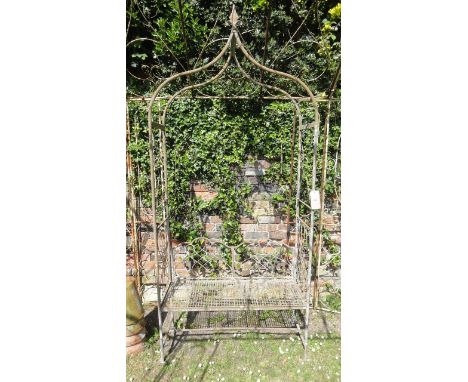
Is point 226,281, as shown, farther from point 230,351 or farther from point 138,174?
point 138,174

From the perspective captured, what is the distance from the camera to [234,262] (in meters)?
3.00

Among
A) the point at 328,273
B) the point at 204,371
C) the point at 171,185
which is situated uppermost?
the point at 171,185

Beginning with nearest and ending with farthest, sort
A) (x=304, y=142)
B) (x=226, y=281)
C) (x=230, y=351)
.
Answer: (x=230, y=351) < (x=226, y=281) < (x=304, y=142)

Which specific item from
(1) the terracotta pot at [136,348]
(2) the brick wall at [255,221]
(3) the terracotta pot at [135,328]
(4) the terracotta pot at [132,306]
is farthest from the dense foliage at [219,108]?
(1) the terracotta pot at [136,348]

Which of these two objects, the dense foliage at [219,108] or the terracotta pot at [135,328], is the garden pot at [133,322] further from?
the dense foliage at [219,108]

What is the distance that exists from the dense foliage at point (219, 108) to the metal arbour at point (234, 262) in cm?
17

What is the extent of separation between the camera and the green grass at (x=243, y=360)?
2.36 metres

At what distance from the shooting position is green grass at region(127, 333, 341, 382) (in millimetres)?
2357

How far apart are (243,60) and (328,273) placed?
8.31 feet

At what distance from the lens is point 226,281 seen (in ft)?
9.62

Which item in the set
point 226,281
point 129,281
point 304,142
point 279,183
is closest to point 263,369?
point 226,281

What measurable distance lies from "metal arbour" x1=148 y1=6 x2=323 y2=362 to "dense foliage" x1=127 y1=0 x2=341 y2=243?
0.17 meters

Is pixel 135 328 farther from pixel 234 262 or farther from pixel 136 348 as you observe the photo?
pixel 234 262

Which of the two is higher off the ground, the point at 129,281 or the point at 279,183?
the point at 279,183
